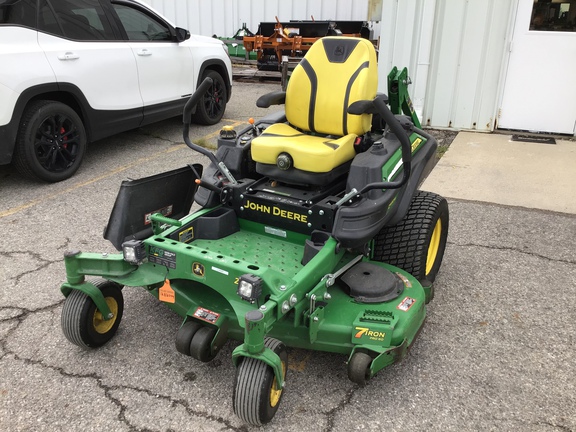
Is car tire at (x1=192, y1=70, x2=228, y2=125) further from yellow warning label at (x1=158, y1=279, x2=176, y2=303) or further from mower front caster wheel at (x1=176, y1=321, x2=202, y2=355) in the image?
mower front caster wheel at (x1=176, y1=321, x2=202, y2=355)

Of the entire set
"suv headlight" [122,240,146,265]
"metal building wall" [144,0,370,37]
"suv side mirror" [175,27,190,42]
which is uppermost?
"metal building wall" [144,0,370,37]

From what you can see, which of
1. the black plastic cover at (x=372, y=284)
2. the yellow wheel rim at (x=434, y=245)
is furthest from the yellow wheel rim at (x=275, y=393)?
the yellow wheel rim at (x=434, y=245)

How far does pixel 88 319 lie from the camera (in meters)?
2.87

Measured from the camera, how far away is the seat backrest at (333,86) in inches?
138

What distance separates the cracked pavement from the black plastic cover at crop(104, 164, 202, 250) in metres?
0.55

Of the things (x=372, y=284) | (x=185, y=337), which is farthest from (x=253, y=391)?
(x=372, y=284)

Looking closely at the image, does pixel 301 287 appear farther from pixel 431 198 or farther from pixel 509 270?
pixel 509 270

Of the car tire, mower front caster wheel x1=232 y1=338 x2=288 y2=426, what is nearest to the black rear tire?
mower front caster wheel x1=232 y1=338 x2=288 y2=426

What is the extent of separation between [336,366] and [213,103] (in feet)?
18.6

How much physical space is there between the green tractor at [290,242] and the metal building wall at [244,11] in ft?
33.2

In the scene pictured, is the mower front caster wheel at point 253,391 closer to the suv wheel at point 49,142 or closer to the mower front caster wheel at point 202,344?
the mower front caster wheel at point 202,344

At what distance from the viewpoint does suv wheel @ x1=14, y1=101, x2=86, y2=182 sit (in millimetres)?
5125

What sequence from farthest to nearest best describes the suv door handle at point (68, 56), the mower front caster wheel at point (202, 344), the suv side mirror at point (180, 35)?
the suv side mirror at point (180, 35) < the suv door handle at point (68, 56) < the mower front caster wheel at point (202, 344)

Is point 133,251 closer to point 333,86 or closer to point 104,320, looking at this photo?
point 104,320
